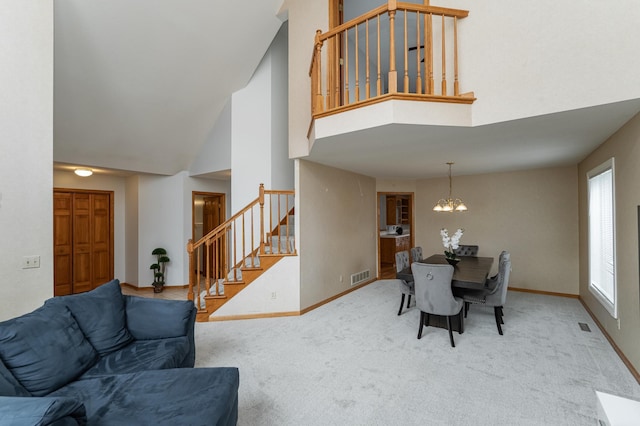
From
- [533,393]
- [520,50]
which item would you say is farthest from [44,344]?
[520,50]

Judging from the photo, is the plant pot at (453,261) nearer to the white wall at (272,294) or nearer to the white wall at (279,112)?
the white wall at (272,294)

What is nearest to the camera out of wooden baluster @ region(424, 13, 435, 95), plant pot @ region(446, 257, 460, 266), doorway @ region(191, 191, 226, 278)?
wooden baluster @ region(424, 13, 435, 95)

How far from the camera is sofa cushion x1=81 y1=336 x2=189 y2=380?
2076 millimetres

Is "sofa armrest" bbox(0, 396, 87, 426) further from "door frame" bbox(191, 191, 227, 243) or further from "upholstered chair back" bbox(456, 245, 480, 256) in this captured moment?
"upholstered chair back" bbox(456, 245, 480, 256)

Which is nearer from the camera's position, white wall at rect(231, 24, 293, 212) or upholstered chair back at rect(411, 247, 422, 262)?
upholstered chair back at rect(411, 247, 422, 262)

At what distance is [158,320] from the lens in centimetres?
258

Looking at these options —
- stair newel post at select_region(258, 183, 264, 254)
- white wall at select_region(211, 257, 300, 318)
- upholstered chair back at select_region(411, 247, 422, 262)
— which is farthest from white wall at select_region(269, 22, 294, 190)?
upholstered chair back at select_region(411, 247, 422, 262)

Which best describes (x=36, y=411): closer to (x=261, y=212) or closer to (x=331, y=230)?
(x=261, y=212)

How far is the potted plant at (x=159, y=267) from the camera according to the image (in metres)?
5.93

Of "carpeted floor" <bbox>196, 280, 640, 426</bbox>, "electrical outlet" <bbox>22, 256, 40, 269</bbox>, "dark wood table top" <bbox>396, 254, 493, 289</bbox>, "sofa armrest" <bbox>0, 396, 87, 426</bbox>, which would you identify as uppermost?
"electrical outlet" <bbox>22, 256, 40, 269</bbox>

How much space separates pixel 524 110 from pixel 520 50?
0.55 m

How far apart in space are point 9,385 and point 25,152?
6.53 ft

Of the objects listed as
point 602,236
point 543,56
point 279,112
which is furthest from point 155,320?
point 602,236

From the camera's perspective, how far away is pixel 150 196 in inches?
247
